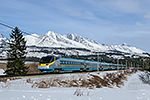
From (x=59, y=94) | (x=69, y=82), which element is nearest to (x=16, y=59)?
(x=69, y=82)

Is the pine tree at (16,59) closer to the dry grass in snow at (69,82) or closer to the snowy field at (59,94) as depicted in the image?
the dry grass in snow at (69,82)

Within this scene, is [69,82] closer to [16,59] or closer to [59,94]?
[59,94]

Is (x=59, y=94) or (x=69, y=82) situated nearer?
(x=59, y=94)

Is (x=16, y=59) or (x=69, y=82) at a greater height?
(x=16, y=59)

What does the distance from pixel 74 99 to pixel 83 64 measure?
37041 millimetres

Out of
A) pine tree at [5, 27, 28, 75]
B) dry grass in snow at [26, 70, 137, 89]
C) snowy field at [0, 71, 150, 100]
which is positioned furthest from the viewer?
pine tree at [5, 27, 28, 75]

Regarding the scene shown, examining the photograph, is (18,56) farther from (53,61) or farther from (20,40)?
(53,61)

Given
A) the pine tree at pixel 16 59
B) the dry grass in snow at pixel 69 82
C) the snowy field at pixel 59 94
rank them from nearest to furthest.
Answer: the snowy field at pixel 59 94
the dry grass in snow at pixel 69 82
the pine tree at pixel 16 59

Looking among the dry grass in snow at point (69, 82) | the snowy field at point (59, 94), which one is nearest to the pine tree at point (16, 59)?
the dry grass in snow at point (69, 82)

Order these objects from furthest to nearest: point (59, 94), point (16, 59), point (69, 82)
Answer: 1. point (16, 59)
2. point (69, 82)
3. point (59, 94)

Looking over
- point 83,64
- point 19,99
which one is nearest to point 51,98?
point 19,99

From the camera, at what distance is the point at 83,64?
152 ft

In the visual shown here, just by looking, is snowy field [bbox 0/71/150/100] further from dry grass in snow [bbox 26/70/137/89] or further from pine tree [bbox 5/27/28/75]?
pine tree [bbox 5/27/28/75]

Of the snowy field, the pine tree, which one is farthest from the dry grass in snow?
the pine tree
